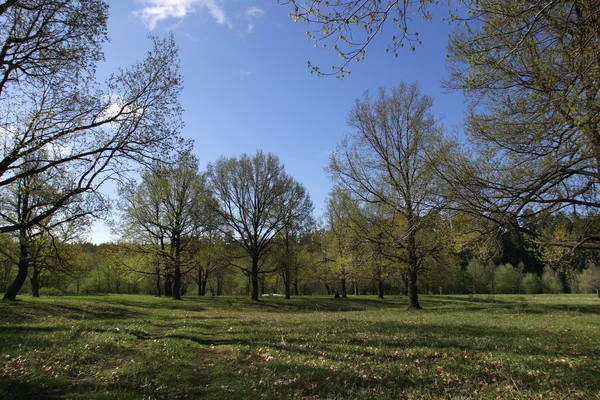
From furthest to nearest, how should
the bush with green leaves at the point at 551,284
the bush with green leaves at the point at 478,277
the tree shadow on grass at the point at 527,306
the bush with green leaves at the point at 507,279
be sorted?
the bush with green leaves at the point at 507,279, the bush with green leaves at the point at 551,284, the bush with green leaves at the point at 478,277, the tree shadow on grass at the point at 527,306

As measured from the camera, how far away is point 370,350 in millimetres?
8086

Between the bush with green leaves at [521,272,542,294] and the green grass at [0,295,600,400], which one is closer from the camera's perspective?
the green grass at [0,295,600,400]

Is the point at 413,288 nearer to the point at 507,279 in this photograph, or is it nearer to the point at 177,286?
the point at 177,286

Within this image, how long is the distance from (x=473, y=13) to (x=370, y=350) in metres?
7.45

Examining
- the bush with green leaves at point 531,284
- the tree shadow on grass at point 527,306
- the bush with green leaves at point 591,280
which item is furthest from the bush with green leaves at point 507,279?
the tree shadow on grass at point 527,306

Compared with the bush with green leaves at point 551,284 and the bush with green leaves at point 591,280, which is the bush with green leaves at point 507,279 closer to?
the bush with green leaves at point 551,284

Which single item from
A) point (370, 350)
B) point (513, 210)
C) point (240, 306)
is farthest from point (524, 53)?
point (240, 306)

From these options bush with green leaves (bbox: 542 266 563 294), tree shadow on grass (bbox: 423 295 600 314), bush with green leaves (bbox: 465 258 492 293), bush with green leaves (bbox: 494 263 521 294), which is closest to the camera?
tree shadow on grass (bbox: 423 295 600 314)

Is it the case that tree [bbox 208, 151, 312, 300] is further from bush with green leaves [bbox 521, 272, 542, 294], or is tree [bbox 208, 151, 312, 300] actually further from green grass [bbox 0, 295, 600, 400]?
bush with green leaves [bbox 521, 272, 542, 294]

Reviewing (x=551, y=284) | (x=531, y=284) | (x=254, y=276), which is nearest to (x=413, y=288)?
(x=254, y=276)

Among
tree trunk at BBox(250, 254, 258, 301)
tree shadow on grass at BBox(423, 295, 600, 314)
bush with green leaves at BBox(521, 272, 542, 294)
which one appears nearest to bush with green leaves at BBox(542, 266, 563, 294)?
bush with green leaves at BBox(521, 272, 542, 294)

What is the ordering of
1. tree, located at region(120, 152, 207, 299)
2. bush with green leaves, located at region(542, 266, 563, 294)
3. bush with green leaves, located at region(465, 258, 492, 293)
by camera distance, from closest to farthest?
tree, located at region(120, 152, 207, 299) < bush with green leaves, located at region(465, 258, 492, 293) < bush with green leaves, located at region(542, 266, 563, 294)

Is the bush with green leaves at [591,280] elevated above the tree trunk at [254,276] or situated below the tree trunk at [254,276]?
below

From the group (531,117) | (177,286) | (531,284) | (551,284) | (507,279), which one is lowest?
(531,284)
